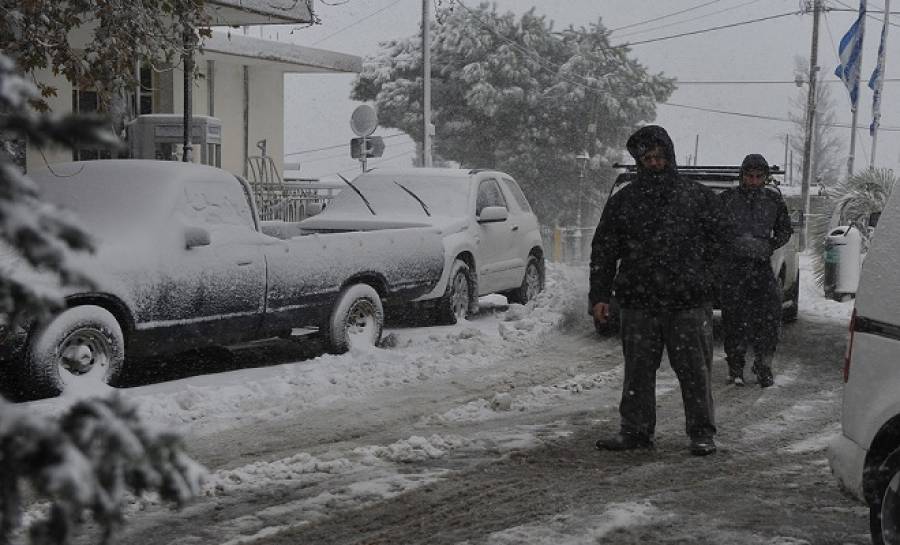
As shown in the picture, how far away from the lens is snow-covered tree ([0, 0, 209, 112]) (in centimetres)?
843

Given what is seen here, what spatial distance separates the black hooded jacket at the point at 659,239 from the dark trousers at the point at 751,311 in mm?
2476

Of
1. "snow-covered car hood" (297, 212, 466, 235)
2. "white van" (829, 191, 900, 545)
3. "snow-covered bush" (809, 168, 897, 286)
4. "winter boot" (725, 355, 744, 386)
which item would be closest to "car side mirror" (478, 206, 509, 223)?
"snow-covered car hood" (297, 212, 466, 235)

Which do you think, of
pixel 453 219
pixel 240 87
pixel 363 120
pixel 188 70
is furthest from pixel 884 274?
pixel 240 87

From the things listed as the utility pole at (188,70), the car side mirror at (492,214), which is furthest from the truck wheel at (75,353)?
the car side mirror at (492,214)

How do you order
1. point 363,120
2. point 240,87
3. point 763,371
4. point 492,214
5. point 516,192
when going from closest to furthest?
1. point 763,371
2. point 492,214
3. point 516,192
4. point 363,120
5. point 240,87

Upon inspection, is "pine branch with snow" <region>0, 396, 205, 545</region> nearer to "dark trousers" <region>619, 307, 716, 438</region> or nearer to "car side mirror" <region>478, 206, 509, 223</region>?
"dark trousers" <region>619, 307, 716, 438</region>

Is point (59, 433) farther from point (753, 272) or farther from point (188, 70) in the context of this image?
point (188, 70)

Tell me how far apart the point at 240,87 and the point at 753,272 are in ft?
57.2

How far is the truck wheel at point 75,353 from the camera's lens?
729 centimetres

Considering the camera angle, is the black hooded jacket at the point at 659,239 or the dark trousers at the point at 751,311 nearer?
the black hooded jacket at the point at 659,239

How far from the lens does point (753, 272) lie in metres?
8.90

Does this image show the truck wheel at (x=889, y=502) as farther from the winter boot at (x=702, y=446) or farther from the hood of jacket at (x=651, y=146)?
the hood of jacket at (x=651, y=146)

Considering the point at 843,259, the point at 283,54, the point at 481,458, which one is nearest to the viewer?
the point at 481,458

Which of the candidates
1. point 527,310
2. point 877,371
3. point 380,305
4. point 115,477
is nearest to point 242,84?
point 527,310
